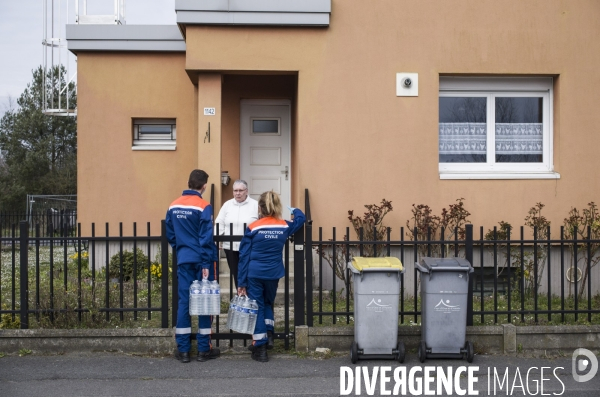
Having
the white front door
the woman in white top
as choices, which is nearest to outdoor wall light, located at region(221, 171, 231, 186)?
the white front door

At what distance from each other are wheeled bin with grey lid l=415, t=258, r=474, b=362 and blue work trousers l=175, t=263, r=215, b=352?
6.72ft

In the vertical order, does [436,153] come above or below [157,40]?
below

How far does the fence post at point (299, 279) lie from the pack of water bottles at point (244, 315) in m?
0.53

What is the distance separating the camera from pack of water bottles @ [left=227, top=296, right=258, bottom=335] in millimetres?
6359

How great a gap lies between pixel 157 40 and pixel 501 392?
7.97 meters

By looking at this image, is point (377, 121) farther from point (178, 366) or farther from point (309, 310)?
point (178, 366)

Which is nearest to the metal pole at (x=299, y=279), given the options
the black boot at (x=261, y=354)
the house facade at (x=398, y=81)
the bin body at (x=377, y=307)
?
the black boot at (x=261, y=354)

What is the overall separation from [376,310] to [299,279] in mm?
941

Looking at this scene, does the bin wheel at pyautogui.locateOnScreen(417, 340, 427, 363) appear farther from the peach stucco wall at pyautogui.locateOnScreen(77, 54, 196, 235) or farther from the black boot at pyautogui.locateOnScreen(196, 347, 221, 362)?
the peach stucco wall at pyautogui.locateOnScreen(77, 54, 196, 235)

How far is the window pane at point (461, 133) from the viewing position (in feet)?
33.4

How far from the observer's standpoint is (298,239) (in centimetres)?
684

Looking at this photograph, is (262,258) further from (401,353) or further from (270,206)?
(401,353)

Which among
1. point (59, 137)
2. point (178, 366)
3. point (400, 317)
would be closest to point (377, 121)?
point (400, 317)

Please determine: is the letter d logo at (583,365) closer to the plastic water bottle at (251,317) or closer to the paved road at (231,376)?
the paved road at (231,376)
